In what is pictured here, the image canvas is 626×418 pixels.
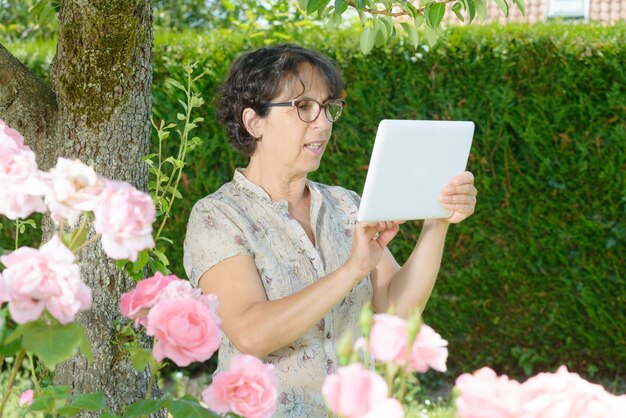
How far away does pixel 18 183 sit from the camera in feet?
4.18

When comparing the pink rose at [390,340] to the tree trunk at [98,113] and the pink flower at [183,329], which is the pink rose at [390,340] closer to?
the pink flower at [183,329]

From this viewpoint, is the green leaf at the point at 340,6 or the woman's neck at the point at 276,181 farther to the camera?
the green leaf at the point at 340,6

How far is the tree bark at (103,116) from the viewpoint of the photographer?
2.49 m

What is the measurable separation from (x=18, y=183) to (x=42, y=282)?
0.19 meters

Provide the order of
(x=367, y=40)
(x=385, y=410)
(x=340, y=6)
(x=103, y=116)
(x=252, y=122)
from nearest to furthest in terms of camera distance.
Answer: (x=385, y=410)
(x=252, y=122)
(x=103, y=116)
(x=340, y=6)
(x=367, y=40)

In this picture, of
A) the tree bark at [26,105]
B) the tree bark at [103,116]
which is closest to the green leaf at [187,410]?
the tree bark at [103,116]

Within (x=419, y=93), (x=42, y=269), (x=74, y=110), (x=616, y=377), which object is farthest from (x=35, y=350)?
(x=616, y=377)

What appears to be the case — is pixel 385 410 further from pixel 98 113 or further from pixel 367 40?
pixel 367 40

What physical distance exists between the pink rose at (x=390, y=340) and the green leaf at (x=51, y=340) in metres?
0.40

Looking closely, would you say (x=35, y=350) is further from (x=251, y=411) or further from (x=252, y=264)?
(x=252, y=264)

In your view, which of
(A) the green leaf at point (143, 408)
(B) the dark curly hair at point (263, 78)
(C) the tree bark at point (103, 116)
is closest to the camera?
(A) the green leaf at point (143, 408)

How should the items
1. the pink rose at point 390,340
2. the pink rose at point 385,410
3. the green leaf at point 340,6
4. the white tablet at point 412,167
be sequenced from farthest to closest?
the green leaf at point 340,6, the white tablet at point 412,167, the pink rose at point 390,340, the pink rose at point 385,410

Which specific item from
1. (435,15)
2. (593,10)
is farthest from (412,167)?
(593,10)

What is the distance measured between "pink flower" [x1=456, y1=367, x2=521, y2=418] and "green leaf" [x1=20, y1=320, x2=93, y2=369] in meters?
0.51
